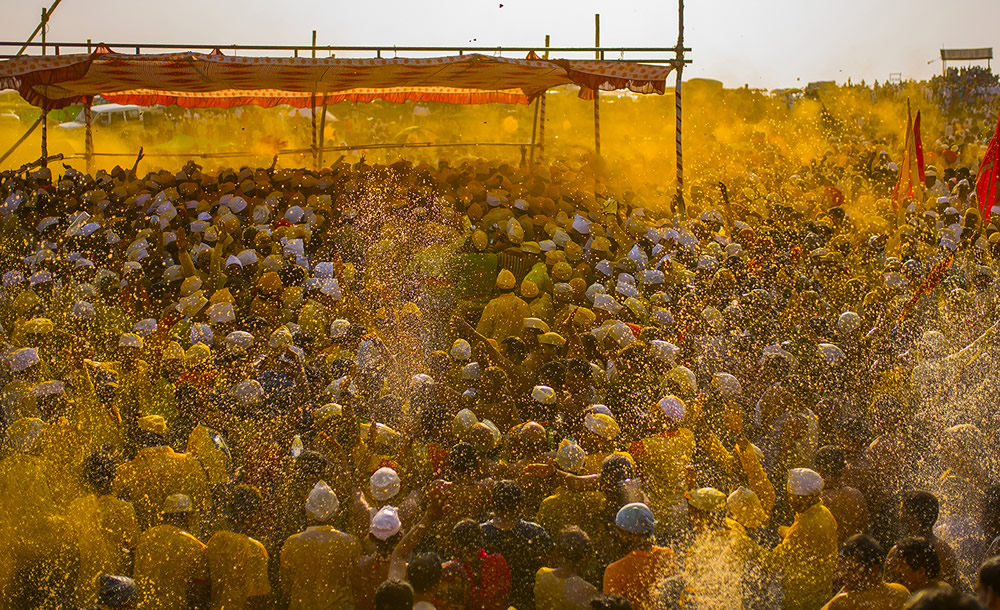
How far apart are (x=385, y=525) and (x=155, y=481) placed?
1.41 meters

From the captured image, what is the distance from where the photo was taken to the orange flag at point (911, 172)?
395 inches

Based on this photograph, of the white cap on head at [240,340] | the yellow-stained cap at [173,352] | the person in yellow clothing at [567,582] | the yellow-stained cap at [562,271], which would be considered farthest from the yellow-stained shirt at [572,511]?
the yellow-stained cap at [562,271]

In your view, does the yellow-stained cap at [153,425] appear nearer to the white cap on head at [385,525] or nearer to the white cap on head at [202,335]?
the white cap on head at [202,335]

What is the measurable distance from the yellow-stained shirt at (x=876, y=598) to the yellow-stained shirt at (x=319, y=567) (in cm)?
219

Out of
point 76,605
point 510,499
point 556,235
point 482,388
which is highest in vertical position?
point 556,235

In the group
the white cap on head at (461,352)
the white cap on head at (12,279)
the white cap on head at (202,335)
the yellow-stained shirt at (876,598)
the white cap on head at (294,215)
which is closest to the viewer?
the yellow-stained shirt at (876,598)

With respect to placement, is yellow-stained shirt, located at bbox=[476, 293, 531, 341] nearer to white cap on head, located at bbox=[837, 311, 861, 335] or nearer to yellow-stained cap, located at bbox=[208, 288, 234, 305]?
yellow-stained cap, located at bbox=[208, 288, 234, 305]

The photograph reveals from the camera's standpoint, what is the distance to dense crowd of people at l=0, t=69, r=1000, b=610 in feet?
11.7

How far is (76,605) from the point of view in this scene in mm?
3760

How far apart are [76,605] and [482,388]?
257cm

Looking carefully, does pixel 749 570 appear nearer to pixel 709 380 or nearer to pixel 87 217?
pixel 709 380

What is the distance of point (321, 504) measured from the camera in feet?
12.4

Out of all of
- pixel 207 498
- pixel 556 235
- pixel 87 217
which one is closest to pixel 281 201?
pixel 87 217

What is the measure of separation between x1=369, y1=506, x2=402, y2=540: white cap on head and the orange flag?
9.14 metres
